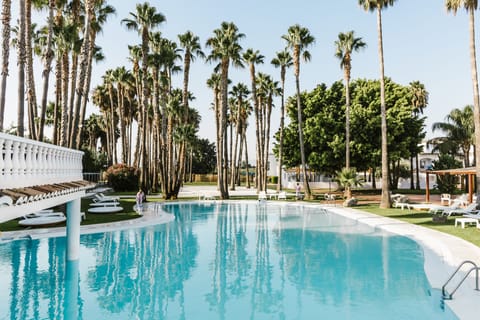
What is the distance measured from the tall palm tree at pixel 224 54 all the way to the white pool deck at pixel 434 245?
1326 centimetres

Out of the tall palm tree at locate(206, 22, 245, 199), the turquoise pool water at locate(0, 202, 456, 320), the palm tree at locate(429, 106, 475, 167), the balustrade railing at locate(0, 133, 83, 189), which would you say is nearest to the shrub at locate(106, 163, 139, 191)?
the tall palm tree at locate(206, 22, 245, 199)

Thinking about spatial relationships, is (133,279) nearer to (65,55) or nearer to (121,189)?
(65,55)

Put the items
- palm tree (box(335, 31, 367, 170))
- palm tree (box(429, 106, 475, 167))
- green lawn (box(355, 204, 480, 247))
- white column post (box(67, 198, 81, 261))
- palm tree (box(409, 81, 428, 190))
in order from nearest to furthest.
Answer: white column post (box(67, 198, 81, 261))
green lawn (box(355, 204, 480, 247))
palm tree (box(335, 31, 367, 170))
palm tree (box(429, 106, 475, 167))
palm tree (box(409, 81, 428, 190))

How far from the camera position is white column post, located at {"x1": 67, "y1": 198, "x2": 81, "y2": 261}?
37.3 feet

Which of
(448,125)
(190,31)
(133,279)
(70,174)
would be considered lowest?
(133,279)

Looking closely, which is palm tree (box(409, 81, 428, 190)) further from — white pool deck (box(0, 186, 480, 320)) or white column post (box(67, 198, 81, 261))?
white column post (box(67, 198, 81, 261))

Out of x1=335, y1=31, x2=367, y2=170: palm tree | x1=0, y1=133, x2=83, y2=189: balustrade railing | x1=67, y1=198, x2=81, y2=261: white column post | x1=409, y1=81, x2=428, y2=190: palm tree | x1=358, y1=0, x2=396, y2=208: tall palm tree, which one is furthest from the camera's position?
x1=409, y1=81, x2=428, y2=190: palm tree

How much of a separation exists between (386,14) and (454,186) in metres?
21.2

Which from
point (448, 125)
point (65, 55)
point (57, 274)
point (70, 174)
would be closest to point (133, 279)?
point (57, 274)

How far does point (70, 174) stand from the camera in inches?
409

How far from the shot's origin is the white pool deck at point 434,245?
25.5 ft

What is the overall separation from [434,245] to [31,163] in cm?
1363

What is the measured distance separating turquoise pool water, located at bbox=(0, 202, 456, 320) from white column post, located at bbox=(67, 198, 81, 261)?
0.46 metres

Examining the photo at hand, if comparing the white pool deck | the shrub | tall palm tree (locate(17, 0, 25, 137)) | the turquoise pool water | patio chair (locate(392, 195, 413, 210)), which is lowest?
the turquoise pool water
